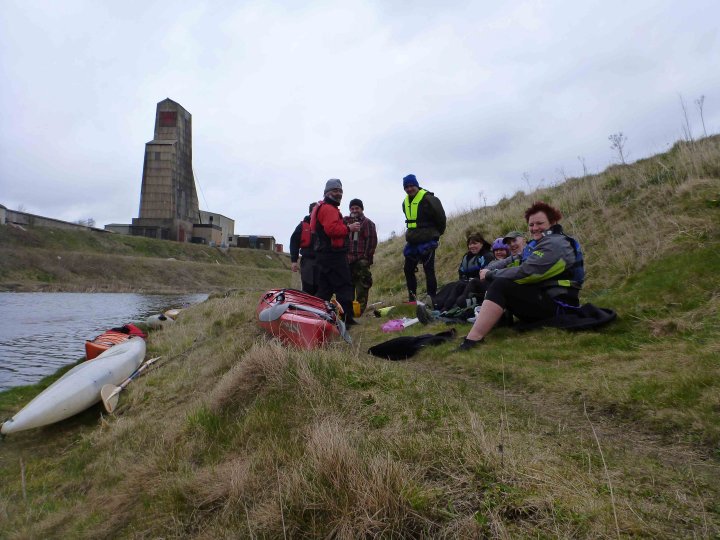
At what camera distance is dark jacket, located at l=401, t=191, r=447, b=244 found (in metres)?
7.07

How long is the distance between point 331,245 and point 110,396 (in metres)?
3.71

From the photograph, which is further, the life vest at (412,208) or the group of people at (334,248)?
the life vest at (412,208)

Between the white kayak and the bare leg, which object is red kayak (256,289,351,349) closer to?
the bare leg

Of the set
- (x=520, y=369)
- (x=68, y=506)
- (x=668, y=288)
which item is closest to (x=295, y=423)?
(x=520, y=369)

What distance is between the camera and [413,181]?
7172 mm

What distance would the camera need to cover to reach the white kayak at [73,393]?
18.4 feet

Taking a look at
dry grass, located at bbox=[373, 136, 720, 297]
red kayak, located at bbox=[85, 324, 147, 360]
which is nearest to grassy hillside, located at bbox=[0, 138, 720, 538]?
dry grass, located at bbox=[373, 136, 720, 297]

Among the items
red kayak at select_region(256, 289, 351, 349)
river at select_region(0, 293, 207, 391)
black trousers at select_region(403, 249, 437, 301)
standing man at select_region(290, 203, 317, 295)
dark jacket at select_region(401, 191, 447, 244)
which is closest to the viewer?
red kayak at select_region(256, 289, 351, 349)

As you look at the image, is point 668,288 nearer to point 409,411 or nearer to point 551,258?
point 551,258

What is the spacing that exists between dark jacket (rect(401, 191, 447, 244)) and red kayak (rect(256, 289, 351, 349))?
82.6 inches

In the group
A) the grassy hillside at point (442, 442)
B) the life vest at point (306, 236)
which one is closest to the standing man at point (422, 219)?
the life vest at point (306, 236)

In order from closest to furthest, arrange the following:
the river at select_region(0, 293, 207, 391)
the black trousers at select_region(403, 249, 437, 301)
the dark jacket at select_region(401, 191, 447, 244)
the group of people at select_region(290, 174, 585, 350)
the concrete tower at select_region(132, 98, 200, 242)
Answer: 1. the group of people at select_region(290, 174, 585, 350)
2. the dark jacket at select_region(401, 191, 447, 244)
3. the black trousers at select_region(403, 249, 437, 301)
4. the river at select_region(0, 293, 207, 391)
5. the concrete tower at select_region(132, 98, 200, 242)

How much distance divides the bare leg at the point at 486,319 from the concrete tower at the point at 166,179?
57368 mm

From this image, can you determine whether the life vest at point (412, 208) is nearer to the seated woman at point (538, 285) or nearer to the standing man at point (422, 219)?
the standing man at point (422, 219)
